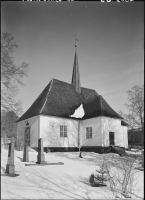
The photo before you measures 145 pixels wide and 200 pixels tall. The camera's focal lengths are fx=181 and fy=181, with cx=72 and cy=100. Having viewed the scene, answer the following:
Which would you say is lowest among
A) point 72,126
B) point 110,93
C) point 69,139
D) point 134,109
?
point 69,139

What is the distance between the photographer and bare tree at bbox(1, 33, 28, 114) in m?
2.63

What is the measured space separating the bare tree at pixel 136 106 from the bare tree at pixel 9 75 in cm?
207

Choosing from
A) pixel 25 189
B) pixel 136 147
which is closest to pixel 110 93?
pixel 136 147

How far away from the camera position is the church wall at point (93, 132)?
9991 mm

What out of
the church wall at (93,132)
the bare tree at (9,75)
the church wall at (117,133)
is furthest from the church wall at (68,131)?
the bare tree at (9,75)

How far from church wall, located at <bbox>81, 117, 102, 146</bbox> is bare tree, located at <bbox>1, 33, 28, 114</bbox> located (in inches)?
300

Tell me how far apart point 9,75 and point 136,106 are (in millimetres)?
2304

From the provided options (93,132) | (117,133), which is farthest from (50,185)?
(93,132)

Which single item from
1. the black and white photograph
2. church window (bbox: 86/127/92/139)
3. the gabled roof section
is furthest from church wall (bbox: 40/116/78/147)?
the black and white photograph

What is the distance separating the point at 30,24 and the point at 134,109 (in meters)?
2.41

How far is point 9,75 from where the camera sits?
2672 mm

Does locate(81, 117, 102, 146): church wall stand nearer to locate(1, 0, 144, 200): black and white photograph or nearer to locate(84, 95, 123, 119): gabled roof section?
locate(84, 95, 123, 119): gabled roof section

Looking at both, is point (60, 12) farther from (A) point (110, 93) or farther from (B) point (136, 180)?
(B) point (136, 180)

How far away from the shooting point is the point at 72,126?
9578mm
